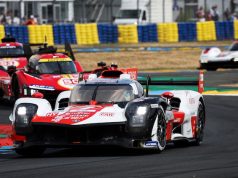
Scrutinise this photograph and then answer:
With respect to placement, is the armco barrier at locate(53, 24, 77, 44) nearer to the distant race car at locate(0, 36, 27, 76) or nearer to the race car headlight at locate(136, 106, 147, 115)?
the distant race car at locate(0, 36, 27, 76)

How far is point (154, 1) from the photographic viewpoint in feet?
182

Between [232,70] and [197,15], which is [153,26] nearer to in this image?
[197,15]

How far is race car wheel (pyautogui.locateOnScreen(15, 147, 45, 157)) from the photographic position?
44.0 ft

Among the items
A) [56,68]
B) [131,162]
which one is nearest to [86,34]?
[56,68]

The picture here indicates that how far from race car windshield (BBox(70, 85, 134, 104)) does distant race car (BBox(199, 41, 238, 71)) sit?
22.7 m

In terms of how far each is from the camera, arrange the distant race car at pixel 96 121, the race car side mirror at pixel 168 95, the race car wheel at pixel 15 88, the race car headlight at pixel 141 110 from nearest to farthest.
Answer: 1. the distant race car at pixel 96 121
2. the race car headlight at pixel 141 110
3. the race car side mirror at pixel 168 95
4. the race car wheel at pixel 15 88

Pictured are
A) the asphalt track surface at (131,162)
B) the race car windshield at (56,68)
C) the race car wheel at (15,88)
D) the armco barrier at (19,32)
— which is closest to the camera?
the asphalt track surface at (131,162)

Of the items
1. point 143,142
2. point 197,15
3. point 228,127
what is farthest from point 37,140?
point 197,15

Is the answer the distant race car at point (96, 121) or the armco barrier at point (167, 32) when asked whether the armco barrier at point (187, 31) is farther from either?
the distant race car at point (96, 121)

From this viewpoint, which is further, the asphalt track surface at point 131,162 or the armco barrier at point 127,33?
the armco barrier at point 127,33

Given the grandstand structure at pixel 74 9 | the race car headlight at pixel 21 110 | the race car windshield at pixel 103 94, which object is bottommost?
the race car headlight at pixel 21 110

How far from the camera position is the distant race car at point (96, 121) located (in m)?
13.0

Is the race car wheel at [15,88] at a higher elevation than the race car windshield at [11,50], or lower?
lower

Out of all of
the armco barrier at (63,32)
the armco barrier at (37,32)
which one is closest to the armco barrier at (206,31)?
the armco barrier at (63,32)
